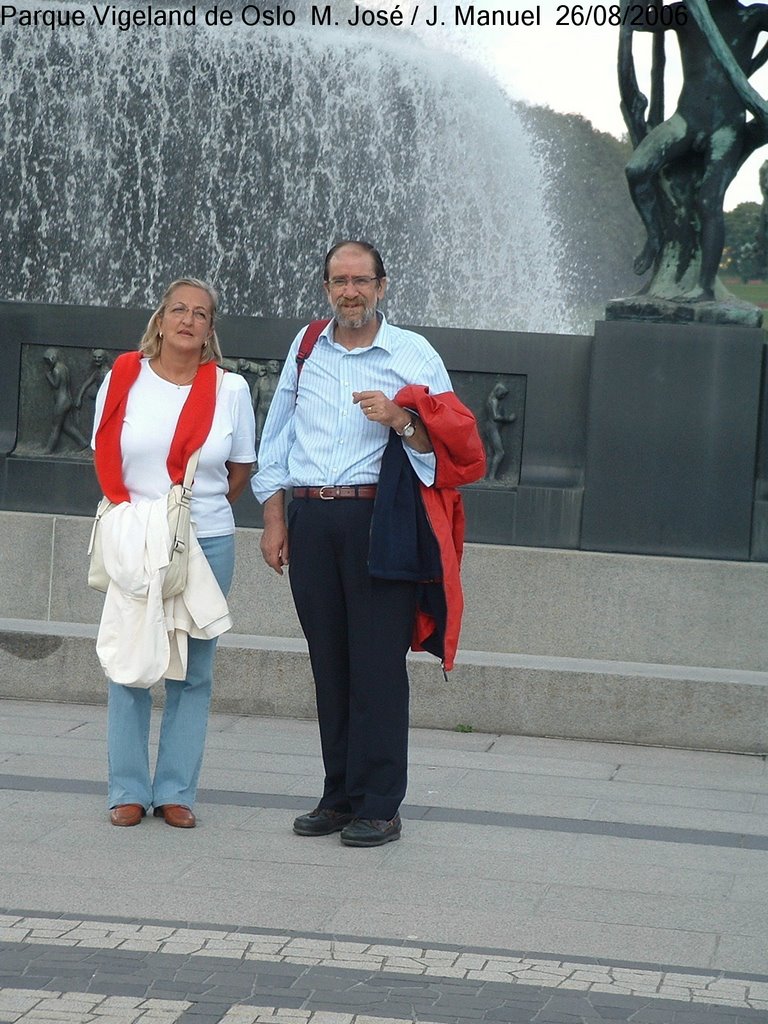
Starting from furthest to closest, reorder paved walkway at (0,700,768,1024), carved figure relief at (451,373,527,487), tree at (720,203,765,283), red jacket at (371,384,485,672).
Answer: tree at (720,203,765,283)
carved figure relief at (451,373,527,487)
red jacket at (371,384,485,672)
paved walkway at (0,700,768,1024)

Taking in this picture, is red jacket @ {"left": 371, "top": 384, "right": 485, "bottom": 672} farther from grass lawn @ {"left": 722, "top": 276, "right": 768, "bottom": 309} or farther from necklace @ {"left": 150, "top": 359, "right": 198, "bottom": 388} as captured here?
grass lawn @ {"left": 722, "top": 276, "right": 768, "bottom": 309}

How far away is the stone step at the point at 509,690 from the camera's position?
7371 mm

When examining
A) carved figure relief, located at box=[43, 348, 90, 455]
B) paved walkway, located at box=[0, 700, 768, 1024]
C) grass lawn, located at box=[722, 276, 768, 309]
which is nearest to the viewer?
paved walkway, located at box=[0, 700, 768, 1024]

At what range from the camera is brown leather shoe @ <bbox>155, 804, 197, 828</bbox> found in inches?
217

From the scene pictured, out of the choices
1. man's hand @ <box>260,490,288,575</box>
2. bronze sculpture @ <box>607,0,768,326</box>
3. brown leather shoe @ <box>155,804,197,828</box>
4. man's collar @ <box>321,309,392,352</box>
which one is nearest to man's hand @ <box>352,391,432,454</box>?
man's collar @ <box>321,309,392,352</box>

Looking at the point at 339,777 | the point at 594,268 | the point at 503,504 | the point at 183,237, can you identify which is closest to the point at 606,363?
the point at 503,504

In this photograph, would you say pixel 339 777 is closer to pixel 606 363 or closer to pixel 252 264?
pixel 606 363

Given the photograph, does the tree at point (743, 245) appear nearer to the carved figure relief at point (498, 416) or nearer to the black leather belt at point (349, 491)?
the carved figure relief at point (498, 416)

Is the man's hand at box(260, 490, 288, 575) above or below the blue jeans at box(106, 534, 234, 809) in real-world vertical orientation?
above

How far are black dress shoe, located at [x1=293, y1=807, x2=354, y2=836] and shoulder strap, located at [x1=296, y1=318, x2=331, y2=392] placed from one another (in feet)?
4.73

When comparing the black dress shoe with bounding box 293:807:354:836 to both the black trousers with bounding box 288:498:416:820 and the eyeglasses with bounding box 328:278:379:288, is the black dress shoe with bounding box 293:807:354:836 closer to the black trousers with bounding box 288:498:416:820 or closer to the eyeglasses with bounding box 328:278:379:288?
the black trousers with bounding box 288:498:416:820

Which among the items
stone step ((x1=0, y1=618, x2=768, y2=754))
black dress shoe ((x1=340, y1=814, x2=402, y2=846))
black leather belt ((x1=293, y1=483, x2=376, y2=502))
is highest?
black leather belt ((x1=293, y1=483, x2=376, y2=502))

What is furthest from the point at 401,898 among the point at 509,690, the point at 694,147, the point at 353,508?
the point at 694,147

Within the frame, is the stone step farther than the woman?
Yes
